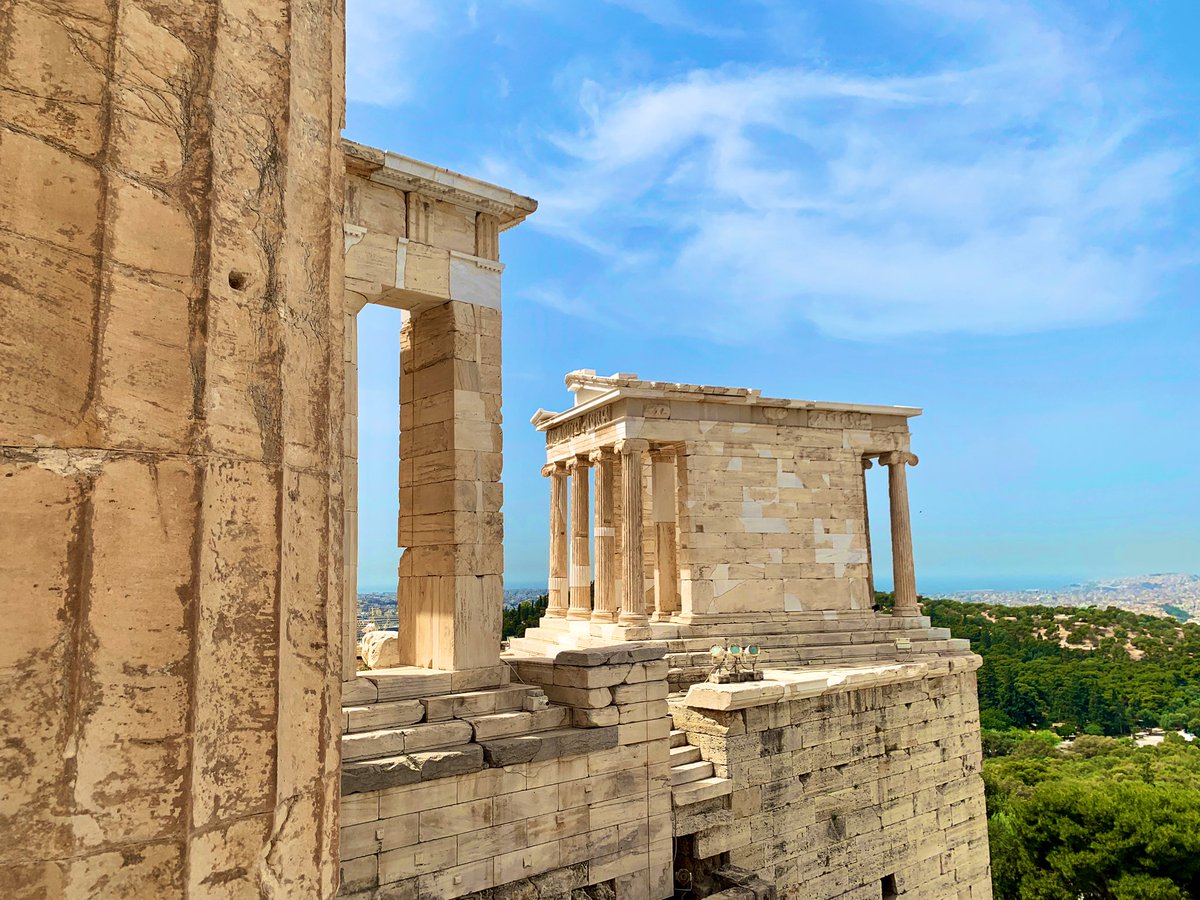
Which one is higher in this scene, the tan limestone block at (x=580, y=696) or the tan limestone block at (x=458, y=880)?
the tan limestone block at (x=580, y=696)

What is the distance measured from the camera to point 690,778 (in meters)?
10.6

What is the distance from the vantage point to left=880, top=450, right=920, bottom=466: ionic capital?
20.2m

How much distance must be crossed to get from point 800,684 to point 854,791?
2.48m

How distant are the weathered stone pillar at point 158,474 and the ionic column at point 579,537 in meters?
17.7

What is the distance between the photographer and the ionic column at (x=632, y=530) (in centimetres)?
1756

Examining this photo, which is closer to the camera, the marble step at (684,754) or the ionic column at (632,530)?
the marble step at (684,754)

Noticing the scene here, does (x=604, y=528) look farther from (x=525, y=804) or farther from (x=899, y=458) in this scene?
(x=525, y=804)

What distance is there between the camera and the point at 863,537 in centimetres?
1948

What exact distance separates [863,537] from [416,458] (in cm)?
1333

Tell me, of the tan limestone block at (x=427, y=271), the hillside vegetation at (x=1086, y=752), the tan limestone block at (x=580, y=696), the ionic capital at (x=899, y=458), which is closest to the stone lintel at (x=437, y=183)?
the tan limestone block at (x=427, y=271)

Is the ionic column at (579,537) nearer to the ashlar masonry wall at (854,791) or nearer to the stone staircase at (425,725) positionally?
the ashlar masonry wall at (854,791)

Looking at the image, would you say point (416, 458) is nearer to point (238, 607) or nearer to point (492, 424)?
point (492, 424)

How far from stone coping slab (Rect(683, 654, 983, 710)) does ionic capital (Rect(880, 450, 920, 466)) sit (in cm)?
549

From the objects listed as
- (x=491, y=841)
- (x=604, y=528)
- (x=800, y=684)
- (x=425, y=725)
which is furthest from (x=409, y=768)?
(x=604, y=528)
